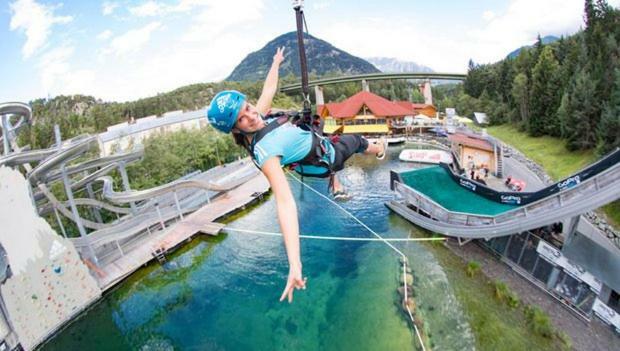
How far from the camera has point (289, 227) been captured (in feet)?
6.29

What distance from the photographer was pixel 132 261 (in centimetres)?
1408

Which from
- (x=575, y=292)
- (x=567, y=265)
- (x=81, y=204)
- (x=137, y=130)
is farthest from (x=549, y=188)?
(x=137, y=130)

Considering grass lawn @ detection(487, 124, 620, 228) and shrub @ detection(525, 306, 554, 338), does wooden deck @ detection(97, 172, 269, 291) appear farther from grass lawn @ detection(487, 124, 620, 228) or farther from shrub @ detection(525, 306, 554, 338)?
grass lawn @ detection(487, 124, 620, 228)

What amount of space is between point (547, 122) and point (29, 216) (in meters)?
33.7

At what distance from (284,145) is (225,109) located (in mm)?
541

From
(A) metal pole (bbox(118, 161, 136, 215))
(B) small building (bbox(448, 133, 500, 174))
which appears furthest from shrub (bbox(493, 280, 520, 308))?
(A) metal pole (bbox(118, 161, 136, 215))

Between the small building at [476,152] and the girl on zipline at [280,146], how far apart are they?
18837 millimetres

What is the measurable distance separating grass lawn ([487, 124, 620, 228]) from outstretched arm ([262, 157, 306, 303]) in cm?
1501

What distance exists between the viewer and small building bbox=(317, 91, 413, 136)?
3819 centimetres

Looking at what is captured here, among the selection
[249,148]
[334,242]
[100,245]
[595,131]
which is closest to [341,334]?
[334,242]

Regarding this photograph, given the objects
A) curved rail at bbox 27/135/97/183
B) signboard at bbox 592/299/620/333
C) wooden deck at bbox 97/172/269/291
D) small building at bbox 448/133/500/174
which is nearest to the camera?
signboard at bbox 592/299/620/333

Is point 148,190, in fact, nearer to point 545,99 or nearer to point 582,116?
point 582,116

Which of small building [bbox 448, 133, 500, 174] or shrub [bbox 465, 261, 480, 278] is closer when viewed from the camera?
shrub [bbox 465, 261, 480, 278]

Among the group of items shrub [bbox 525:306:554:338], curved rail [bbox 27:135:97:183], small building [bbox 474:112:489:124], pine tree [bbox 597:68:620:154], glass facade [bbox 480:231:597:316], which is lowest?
small building [bbox 474:112:489:124]
